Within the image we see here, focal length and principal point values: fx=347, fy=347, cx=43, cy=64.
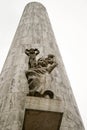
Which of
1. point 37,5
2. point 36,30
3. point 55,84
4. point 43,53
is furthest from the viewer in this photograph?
point 37,5

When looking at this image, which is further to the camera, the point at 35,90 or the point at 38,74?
the point at 38,74

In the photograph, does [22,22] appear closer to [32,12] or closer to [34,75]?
[32,12]

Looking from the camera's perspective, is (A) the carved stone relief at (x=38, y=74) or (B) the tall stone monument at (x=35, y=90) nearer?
(B) the tall stone monument at (x=35, y=90)

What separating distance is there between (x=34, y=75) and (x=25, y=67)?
2.03 metres

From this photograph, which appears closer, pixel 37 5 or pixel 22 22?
pixel 22 22

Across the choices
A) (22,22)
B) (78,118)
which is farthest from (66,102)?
(22,22)

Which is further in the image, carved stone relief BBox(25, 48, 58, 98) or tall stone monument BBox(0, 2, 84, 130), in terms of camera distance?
carved stone relief BBox(25, 48, 58, 98)

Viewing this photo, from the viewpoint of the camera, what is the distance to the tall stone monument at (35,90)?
25.1 ft

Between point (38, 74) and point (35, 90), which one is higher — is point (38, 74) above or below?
above

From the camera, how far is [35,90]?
26.8ft

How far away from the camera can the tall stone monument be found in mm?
7660

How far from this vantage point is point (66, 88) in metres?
10.7

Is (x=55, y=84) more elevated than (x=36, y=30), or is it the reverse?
(x=36, y=30)

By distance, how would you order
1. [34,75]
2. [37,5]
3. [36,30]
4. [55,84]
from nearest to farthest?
[34,75], [55,84], [36,30], [37,5]
